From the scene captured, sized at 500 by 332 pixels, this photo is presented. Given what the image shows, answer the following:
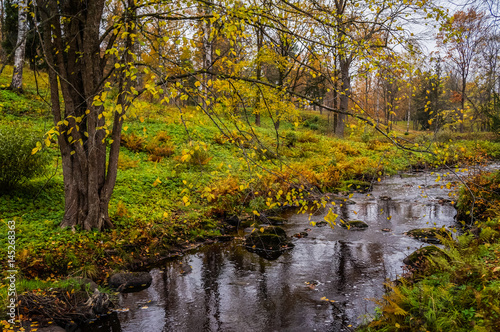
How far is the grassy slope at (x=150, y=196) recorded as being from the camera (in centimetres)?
517

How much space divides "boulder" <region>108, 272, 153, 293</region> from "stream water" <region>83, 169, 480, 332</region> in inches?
5.6

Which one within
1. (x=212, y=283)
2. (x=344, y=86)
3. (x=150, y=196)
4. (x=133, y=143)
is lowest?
(x=212, y=283)

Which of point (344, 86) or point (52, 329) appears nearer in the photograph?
point (52, 329)

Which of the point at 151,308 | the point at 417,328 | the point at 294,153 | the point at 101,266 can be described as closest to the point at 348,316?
the point at 417,328

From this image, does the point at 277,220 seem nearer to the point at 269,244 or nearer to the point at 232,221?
the point at 232,221

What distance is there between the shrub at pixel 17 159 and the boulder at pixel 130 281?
129 inches

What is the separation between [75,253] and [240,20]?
15.9ft

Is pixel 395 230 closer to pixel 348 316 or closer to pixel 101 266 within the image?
pixel 348 316

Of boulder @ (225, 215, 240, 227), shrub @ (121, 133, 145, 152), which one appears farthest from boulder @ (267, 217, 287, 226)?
shrub @ (121, 133, 145, 152)

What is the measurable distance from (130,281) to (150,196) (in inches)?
131

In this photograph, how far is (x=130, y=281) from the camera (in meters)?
5.62

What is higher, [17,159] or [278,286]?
[17,159]

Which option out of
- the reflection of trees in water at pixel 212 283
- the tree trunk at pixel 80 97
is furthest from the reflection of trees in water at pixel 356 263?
the tree trunk at pixel 80 97

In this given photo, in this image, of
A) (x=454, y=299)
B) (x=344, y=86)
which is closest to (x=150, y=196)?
(x=454, y=299)
